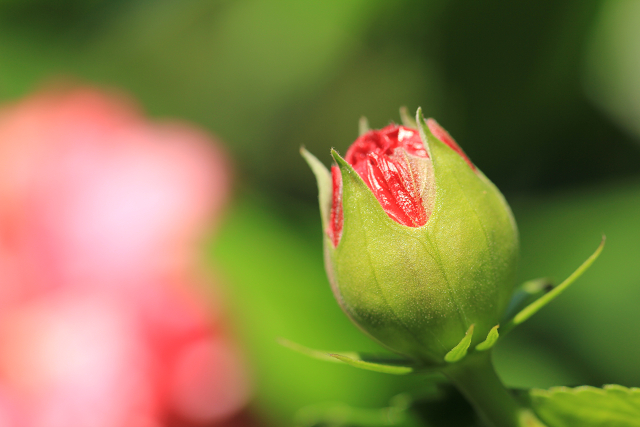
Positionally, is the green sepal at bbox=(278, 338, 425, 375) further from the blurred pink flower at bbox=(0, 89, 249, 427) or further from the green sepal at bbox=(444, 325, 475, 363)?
the blurred pink flower at bbox=(0, 89, 249, 427)

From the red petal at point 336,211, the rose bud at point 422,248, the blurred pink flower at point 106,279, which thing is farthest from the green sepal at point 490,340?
the blurred pink flower at point 106,279

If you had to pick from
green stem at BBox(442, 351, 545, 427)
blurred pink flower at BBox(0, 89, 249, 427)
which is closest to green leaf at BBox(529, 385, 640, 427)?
green stem at BBox(442, 351, 545, 427)

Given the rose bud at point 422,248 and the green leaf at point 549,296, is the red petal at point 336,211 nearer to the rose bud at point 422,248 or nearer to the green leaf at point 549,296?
the rose bud at point 422,248

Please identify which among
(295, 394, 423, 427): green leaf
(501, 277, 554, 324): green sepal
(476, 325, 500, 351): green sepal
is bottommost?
(295, 394, 423, 427): green leaf

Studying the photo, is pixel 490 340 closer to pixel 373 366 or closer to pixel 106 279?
pixel 373 366

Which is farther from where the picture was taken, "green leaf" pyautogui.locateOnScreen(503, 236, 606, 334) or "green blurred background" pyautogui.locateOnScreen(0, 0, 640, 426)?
"green blurred background" pyautogui.locateOnScreen(0, 0, 640, 426)

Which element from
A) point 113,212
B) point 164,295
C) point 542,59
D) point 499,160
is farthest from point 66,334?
point 542,59
